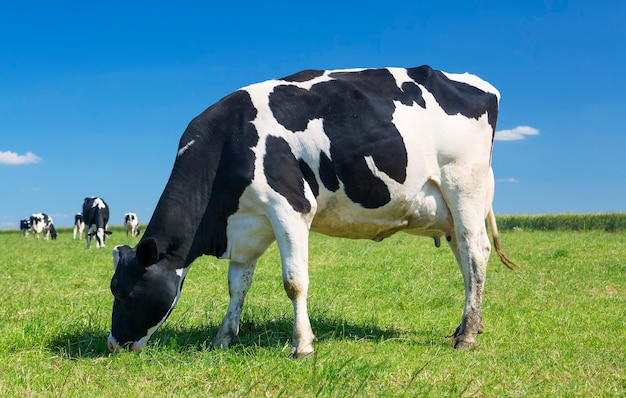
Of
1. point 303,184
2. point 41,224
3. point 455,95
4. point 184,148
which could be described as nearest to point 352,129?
point 303,184

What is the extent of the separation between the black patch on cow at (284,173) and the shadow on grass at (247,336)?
4.62 ft

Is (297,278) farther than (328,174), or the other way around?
(328,174)

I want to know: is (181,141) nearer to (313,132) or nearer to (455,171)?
(313,132)

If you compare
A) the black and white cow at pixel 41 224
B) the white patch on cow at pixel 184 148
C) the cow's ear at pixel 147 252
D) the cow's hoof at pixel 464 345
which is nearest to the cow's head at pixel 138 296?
the cow's ear at pixel 147 252

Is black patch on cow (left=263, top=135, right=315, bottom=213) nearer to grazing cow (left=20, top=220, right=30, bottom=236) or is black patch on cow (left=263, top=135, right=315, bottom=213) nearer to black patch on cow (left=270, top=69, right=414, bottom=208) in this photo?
black patch on cow (left=270, top=69, right=414, bottom=208)

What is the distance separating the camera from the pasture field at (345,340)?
5.09 metres

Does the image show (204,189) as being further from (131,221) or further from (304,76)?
(131,221)

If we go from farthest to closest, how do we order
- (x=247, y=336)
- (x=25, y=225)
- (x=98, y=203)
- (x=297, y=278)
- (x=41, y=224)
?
(x=25, y=225) → (x=41, y=224) → (x=98, y=203) → (x=247, y=336) → (x=297, y=278)

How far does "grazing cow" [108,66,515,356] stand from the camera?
6160mm

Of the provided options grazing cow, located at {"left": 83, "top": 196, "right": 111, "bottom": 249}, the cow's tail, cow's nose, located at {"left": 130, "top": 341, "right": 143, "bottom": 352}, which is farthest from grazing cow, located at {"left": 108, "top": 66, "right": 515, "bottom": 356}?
grazing cow, located at {"left": 83, "top": 196, "right": 111, "bottom": 249}

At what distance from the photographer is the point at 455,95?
7273mm

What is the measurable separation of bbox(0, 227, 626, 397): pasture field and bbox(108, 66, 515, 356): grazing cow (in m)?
0.51

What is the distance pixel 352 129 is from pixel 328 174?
56cm

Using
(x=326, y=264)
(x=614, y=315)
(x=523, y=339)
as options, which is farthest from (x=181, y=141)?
(x=326, y=264)
